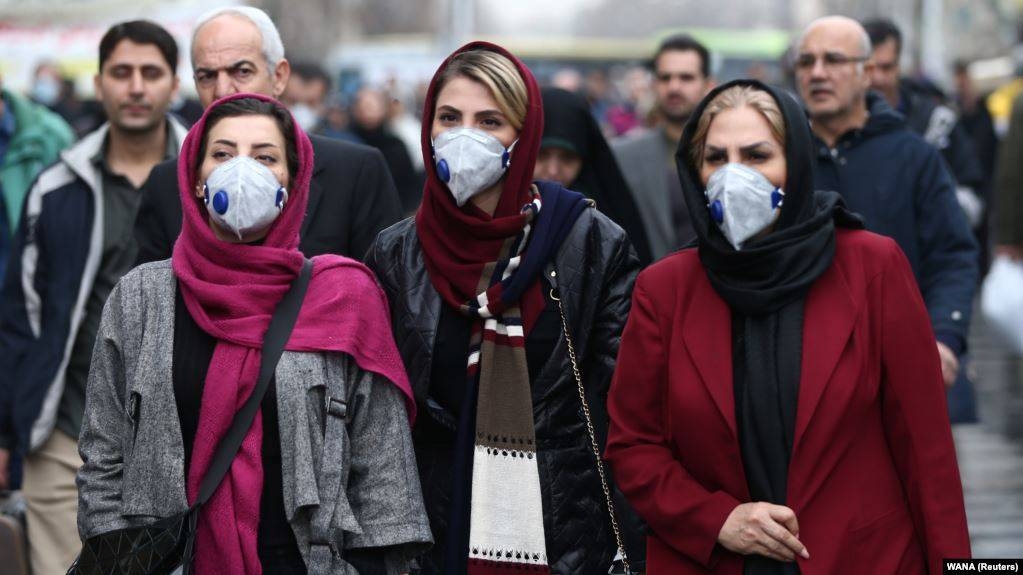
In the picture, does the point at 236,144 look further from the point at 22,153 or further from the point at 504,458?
the point at 22,153

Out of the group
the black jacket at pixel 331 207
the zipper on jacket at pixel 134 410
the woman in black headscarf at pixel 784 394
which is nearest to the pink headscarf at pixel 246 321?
the zipper on jacket at pixel 134 410

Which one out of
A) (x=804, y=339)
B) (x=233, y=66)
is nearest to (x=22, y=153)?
(x=233, y=66)

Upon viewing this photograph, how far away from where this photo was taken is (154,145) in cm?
649

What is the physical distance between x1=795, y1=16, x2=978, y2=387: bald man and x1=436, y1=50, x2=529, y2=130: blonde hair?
6.92 ft

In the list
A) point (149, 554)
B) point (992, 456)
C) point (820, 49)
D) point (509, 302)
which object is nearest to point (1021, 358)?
point (992, 456)

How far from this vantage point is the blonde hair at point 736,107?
4.13 meters

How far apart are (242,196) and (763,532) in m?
1.53

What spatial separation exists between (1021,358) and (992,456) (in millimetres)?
2837

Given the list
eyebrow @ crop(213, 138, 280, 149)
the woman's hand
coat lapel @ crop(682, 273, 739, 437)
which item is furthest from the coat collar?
eyebrow @ crop(213, 138, 280, 149)

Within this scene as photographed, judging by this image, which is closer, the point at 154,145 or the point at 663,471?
the point at 663,471

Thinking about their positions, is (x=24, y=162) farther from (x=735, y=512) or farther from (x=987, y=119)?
(x=987, y=119)

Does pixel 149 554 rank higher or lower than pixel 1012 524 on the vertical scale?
higher

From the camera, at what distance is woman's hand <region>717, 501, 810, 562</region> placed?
388cm

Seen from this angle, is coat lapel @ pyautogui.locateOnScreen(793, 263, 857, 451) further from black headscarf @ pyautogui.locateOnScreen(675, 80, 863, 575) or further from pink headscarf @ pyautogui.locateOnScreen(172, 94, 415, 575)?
pink headscarf @ pyautogui.locateOnScreen(172, 94, 415, 575)
